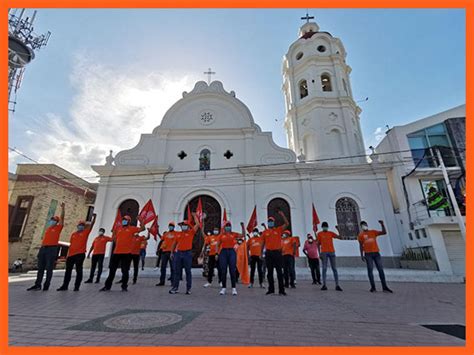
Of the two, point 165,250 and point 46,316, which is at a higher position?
point 165,250

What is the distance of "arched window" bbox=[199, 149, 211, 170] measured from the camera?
15.6 m

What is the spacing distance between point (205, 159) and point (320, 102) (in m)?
9.14

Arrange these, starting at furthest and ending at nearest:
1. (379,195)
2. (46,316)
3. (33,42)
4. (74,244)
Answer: (33,42), (379,195), (74,244), (46,316)

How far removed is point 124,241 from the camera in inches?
267

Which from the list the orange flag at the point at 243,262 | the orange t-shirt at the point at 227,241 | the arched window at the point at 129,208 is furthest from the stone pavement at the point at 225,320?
the arched window at the point at 129,208

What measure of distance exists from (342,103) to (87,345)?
62.0 ft

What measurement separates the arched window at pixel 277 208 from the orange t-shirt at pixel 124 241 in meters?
8.84

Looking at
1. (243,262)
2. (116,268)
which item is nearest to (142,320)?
(116,268)

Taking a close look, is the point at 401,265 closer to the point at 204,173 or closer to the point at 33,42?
the point at 204,173

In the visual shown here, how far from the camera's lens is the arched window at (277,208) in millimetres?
14313

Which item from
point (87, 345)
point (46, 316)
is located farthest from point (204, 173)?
point (87, 345)

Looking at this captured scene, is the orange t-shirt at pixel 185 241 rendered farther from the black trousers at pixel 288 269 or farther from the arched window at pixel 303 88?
the arched window at pixel 303 88

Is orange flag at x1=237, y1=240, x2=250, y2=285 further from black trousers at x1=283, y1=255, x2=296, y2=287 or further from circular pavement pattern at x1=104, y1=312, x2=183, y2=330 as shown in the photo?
circular pavement pattern at x1=104, y1=312, x2=183, y2=330

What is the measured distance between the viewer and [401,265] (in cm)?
1305
